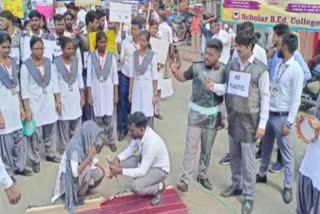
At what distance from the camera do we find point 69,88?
18.2 feet

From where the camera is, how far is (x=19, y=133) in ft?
16.6

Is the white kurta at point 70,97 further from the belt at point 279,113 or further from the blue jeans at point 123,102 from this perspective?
the belt at point 279,113

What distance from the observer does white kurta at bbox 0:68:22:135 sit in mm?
4867

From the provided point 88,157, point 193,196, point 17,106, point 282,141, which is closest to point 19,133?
point 17,106

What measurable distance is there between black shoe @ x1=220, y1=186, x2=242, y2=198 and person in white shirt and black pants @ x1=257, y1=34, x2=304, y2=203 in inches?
17.7

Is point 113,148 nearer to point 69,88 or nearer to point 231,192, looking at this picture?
point 69,88

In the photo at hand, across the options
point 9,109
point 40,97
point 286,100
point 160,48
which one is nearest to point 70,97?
point 40,97

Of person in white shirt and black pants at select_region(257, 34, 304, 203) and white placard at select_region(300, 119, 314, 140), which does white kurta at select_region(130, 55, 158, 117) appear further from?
white placard at select_region(300, 119, 314, 140)

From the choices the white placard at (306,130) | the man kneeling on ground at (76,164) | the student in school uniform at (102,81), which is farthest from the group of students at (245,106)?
the student in school uniform at (102,81)

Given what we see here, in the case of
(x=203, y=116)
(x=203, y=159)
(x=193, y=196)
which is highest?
(x=203, y=116)

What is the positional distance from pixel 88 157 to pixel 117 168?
28 centimetres

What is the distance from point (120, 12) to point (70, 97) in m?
→ 1.77

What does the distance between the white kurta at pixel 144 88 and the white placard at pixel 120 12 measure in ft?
3.67

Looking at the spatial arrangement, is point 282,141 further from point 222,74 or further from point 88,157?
point 88,157
